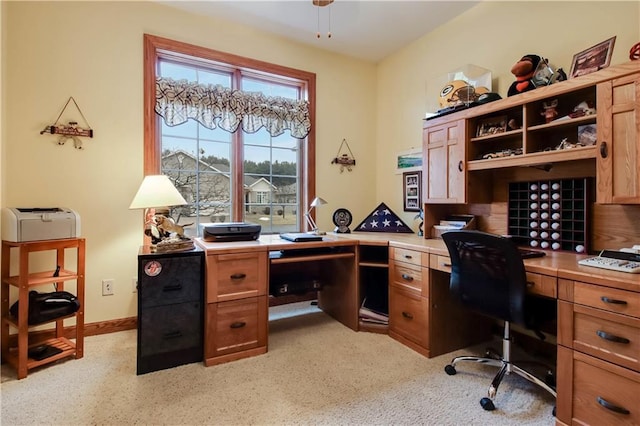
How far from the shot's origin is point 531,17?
2275mm

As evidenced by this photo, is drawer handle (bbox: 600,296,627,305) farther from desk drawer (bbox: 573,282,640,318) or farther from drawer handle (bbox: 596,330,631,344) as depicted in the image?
drawer handle (bbox: 596,330,631,344)

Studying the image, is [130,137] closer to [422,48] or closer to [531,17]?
[422,48]

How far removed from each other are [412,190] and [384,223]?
47cm

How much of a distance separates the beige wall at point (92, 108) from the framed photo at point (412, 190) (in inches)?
82.3

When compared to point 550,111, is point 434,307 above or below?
below

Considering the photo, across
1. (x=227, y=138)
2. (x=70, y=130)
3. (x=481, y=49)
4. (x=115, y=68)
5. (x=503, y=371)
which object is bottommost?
(x=503, y=371)

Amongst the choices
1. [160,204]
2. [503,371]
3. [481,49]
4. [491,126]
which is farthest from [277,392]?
[481,49]

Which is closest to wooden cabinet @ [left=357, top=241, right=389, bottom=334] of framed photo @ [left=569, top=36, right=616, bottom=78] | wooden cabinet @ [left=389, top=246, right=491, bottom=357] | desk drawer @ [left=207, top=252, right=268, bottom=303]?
wooden cabinet @ [left=389, top=246, right=491, bottom=357]

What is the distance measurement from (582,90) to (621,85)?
10.6 inches

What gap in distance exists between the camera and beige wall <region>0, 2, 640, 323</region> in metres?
2.15

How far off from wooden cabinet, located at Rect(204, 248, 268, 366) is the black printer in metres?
0.27

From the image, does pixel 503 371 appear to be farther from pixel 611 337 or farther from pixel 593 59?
pixel 593 59

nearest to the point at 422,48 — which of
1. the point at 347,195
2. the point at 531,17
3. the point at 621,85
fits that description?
the point at 531,17

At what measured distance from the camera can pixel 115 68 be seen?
2500 mm
